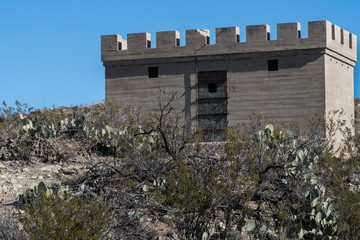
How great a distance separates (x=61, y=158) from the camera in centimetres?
1669

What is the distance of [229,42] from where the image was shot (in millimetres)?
24375

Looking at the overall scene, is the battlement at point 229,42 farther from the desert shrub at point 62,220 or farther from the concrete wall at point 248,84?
the desert shrub at point 62,220

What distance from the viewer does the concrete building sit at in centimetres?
2384

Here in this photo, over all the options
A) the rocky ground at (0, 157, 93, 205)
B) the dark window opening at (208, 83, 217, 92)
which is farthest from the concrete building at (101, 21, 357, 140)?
the rocky ground at (0, 157, 93, 205)

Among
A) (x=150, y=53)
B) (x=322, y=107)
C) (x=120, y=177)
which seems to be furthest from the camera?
(x=150, y=53)

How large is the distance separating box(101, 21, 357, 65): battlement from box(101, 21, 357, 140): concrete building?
0.12 ft

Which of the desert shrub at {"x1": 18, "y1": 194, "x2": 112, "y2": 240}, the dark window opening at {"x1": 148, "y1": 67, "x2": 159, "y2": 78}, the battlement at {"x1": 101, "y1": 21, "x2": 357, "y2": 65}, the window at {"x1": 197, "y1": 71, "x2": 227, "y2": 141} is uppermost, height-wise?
the battlement at {"x1": 101, "y1": 21, "x2": 357, "y2": 65}

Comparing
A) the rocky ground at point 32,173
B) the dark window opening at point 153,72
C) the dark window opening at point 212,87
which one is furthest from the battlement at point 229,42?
the rocky ground at point 32,173

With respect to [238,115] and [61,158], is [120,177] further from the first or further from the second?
[238,115]

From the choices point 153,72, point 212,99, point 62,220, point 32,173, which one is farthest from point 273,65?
point 62,220

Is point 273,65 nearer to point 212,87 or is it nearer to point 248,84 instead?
point 248,84

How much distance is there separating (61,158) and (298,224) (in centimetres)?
690

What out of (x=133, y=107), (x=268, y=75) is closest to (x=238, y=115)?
(x=268, y=75)

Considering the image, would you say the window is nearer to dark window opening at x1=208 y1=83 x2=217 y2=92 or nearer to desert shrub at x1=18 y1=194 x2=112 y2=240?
dark window opening at x1=208 y1=83 x2=217 y2=92
